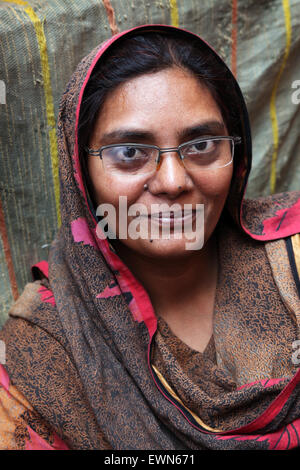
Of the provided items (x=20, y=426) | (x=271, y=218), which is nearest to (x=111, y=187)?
(x=271, y=218)

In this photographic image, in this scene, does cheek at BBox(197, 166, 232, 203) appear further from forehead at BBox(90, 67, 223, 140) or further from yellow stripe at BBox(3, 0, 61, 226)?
yellow stripe at BBox(3, 0, 61, 226)

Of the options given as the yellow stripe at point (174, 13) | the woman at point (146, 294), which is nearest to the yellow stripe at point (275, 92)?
the yellow stripe at point (174, 13)

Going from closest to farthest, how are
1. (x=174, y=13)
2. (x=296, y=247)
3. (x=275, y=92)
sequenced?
(x=296, y=247) → (x=174, y=13) → (x=275, y=92)

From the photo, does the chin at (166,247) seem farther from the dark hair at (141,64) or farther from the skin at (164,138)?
the dark hair at (141,64)

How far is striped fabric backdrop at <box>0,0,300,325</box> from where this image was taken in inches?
60.4

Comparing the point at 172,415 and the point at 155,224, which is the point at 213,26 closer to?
the point at 155,224

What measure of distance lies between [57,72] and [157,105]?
58cm

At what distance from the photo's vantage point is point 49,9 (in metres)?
1.55

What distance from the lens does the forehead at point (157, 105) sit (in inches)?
45.9

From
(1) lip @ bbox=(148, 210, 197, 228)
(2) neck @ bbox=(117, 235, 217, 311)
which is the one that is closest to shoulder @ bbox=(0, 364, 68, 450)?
(2) neck @ bbox=(117, 235, 217, 311)

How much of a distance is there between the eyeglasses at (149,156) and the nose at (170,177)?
0.4 inches

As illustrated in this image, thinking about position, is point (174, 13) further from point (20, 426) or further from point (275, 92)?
point (20, 426)

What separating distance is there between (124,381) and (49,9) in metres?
1.15

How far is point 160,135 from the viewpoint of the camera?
3.85 feet
